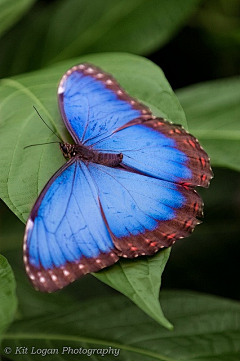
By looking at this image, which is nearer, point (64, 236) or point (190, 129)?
point (64, 236)

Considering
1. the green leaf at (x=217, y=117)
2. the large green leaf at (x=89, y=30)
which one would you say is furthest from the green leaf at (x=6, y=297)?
the large green leaf at (x=89, y=30)

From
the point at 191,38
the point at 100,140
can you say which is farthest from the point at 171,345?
the point at 191,38

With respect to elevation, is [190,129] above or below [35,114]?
below

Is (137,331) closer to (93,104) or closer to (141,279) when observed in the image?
(141,279)

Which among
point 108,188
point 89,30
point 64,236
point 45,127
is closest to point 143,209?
point 108,188

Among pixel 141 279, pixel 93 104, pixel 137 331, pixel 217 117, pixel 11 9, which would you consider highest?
pixel 11 9

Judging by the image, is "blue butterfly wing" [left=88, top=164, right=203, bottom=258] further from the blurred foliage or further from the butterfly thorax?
the blurred foliage

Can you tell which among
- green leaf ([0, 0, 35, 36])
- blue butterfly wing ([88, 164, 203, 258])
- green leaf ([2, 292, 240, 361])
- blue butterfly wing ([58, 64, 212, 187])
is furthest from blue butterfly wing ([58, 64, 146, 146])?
green leaf ([2, 292, 240, 361])
